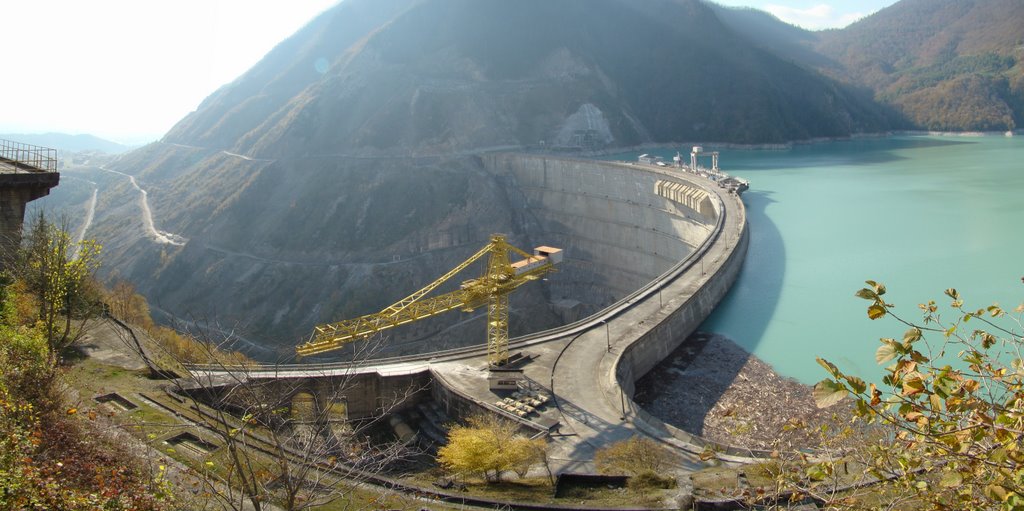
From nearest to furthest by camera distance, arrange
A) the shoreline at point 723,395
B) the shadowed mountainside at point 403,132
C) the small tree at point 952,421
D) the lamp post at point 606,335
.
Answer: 1. the small tree at point 952,421
2. the shoreline at point 723,395
3. the lamp post at point 606,335
4. the shadowed mountainside at point 403,132

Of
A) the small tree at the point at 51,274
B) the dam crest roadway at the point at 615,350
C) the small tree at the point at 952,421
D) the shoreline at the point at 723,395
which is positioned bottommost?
the shoreline at the point at 723,395

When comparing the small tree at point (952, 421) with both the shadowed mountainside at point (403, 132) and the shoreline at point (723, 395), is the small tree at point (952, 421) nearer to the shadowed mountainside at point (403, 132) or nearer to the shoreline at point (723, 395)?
the shoreline at point (723, 395)

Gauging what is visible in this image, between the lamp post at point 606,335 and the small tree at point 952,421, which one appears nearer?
the small tree at point 952,421

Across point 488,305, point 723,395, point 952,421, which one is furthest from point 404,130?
point 952,421

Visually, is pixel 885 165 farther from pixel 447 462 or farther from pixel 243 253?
pixel 447 462

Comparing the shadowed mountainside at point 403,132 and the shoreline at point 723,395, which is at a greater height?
the shadowed mountainside at point 403,132

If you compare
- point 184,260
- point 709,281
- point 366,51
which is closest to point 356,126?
point 366,51

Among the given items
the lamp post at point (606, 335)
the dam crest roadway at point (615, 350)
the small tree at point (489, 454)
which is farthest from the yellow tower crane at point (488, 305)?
the small tree at point (489, 454)

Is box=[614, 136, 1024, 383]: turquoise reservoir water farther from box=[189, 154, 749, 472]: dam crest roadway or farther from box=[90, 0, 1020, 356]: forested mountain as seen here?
box=[90, 0, 1020, 356]: forested mountain
